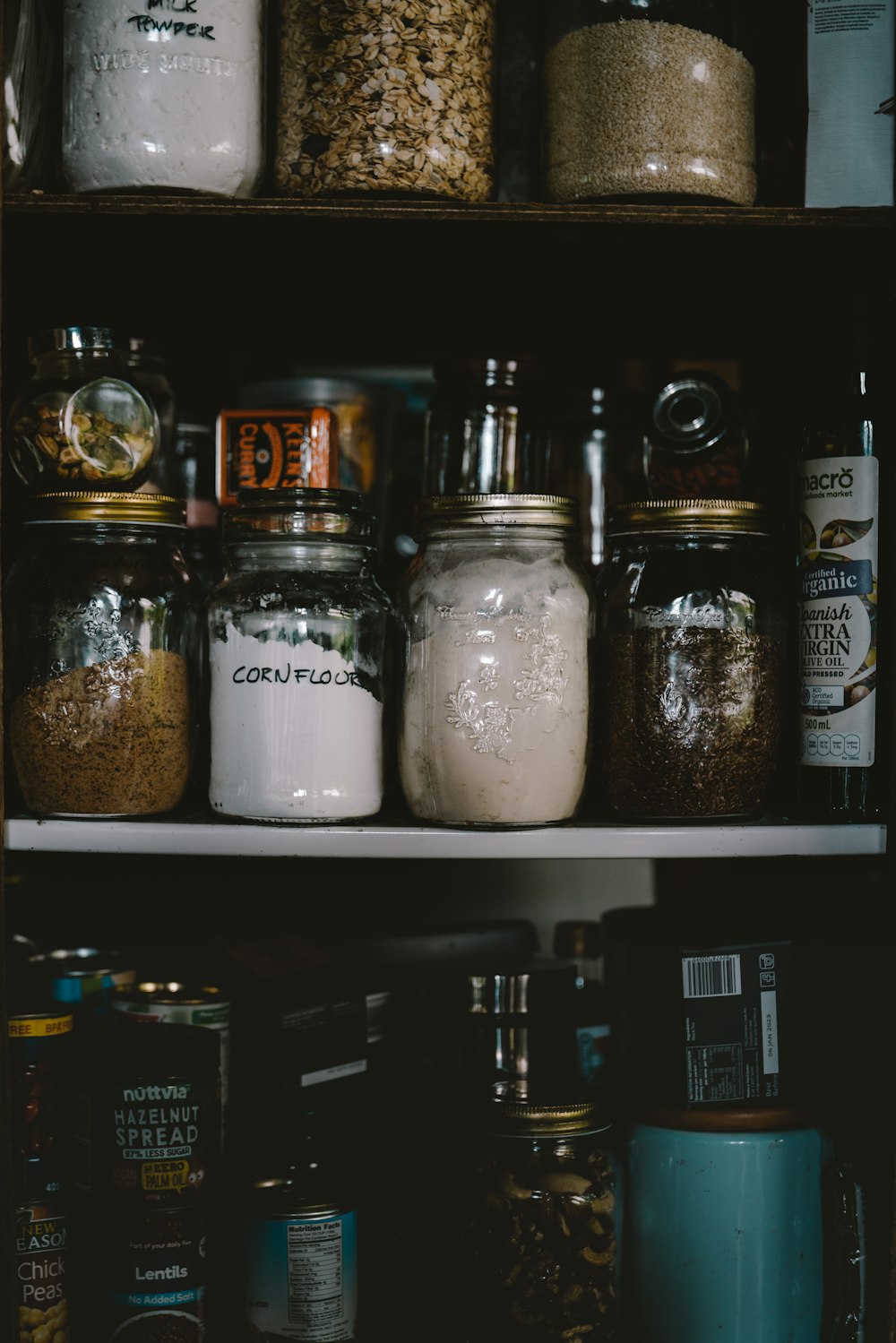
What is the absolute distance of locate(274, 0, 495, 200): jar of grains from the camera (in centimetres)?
91

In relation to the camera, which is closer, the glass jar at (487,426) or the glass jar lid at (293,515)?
the glass jar lid at (293,515)

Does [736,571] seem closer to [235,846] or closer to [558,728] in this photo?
[558,728]

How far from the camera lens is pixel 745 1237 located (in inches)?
36.1

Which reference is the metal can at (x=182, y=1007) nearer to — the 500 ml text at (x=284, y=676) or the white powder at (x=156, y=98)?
the 500 ml text at (x=284, y=676)

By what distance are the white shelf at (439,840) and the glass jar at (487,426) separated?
391mm

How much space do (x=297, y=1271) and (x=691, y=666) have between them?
617 millimetres

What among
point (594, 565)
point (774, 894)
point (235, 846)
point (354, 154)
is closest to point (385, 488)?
point (594, 565)

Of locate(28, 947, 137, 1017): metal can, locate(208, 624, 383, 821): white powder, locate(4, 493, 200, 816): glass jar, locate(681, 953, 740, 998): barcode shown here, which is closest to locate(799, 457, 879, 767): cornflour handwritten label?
locate(681, 953, 740, 998): barcode

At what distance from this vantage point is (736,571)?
94 cm

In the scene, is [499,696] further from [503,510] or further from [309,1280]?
[309,1280]

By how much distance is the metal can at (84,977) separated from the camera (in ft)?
3.49

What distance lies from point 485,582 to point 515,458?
0.84 ft

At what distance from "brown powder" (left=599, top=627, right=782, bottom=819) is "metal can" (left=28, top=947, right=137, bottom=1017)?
0.56 metres

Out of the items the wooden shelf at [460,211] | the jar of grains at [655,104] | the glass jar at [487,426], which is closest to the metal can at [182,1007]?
the glass jar at [487,426]
